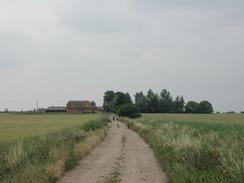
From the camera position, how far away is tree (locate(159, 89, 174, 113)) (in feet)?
538

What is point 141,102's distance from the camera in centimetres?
16812

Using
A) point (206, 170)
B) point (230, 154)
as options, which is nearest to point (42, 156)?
point (206, 170)

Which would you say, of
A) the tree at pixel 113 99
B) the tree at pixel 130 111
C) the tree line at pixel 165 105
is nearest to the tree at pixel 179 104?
the tree line at pixel 165 105

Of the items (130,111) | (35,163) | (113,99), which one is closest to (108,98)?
(113,99)

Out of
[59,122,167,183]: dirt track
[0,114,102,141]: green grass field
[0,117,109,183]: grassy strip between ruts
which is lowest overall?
[59,122,167,183]: dirt track

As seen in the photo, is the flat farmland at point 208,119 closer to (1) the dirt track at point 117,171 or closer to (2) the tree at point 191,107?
(1) the dirt track at point 117,171

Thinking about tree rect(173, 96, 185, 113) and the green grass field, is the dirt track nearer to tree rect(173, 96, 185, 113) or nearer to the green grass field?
the green grass field

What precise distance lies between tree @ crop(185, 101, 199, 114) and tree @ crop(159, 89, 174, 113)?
6.45 meters

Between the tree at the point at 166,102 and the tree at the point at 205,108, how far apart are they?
1233cm

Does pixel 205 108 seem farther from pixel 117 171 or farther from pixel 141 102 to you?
pixel 117 171

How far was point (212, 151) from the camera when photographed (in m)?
12.3

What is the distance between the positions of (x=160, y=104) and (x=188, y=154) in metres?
151

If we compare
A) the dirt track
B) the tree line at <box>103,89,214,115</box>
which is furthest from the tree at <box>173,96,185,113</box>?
the dirt track

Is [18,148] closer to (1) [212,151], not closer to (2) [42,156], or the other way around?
(2) [42,156]
